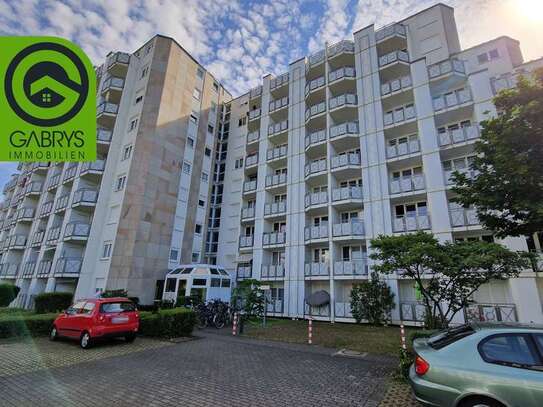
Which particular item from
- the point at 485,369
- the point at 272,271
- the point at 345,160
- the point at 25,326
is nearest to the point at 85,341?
the point at 25,326

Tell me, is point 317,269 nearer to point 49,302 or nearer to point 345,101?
point 345,101

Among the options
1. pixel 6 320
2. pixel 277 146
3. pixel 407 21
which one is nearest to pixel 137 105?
pixel 277 146

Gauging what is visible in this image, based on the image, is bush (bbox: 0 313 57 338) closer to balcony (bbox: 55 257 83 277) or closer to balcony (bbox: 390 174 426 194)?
balcony (bbox: 55 257 83 277)

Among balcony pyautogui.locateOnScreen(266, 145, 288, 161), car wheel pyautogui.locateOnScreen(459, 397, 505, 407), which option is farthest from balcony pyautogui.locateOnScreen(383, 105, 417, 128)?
car wheel pyautogui.locateOnScreen(459, 397, 505, 407)

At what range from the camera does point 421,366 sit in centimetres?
450

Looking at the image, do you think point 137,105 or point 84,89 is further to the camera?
point 137,105

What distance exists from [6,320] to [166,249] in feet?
41.5

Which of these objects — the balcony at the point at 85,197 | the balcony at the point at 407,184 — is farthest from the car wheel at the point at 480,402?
the balcony at the point at 85,197

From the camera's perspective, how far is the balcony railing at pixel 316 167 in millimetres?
22125

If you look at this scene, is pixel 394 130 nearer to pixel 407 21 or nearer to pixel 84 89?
pixel 407 21

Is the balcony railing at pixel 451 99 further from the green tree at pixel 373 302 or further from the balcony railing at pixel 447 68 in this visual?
the green tree at pixel 373 302

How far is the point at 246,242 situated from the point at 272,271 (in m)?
3.93

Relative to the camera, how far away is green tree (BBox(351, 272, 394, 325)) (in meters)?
16.5

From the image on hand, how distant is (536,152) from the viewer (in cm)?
747
